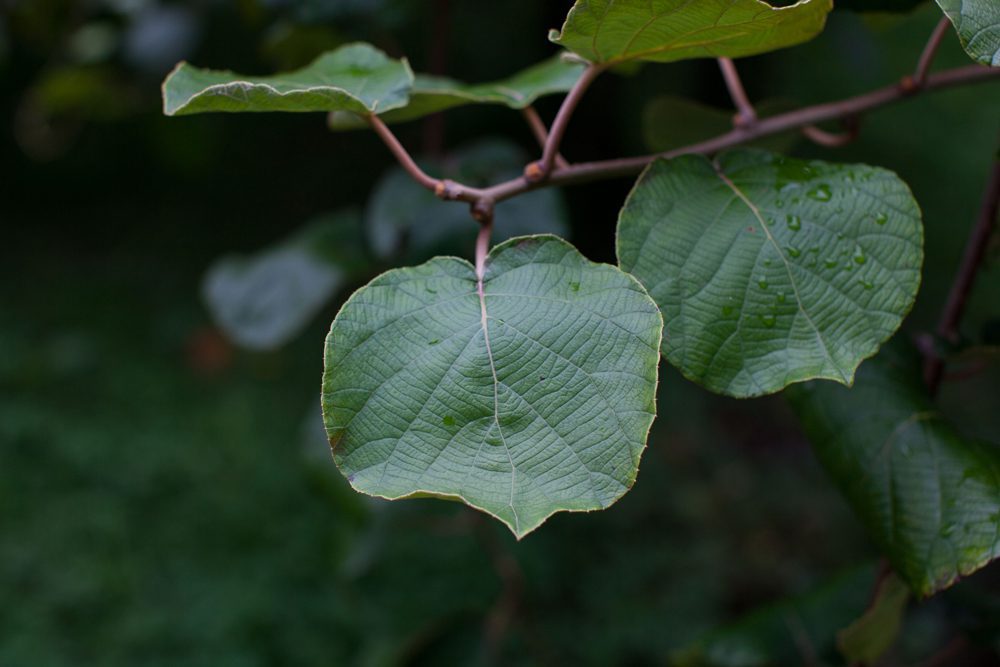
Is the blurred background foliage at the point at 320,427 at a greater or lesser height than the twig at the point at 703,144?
lesser

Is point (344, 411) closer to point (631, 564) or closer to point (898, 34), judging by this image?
point (631, 564)

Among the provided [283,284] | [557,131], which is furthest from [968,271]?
[283,284]

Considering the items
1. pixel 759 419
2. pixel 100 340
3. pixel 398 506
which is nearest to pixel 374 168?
pixel 100 340

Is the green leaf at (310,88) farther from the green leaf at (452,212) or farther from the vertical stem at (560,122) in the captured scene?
the green leaf at (452,212)

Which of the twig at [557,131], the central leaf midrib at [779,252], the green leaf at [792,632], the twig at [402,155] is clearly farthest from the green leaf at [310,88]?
the green leaf at [792,632]

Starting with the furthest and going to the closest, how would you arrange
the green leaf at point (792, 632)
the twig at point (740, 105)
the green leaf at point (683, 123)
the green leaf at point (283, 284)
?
the green leaf at point (283, 284)
the green leaf at point (792, 632)
the green leaf at point (683, 123)
the twig at point (740, 105)

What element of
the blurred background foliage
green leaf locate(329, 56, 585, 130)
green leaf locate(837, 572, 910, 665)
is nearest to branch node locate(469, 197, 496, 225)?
green leaf locate(329, 56, 585, 130)
